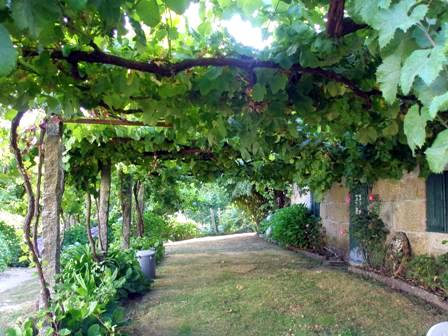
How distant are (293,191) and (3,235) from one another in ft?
28.6

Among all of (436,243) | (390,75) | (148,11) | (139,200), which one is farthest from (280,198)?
(390,75)

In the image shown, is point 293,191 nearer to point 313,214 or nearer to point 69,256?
point 313,214

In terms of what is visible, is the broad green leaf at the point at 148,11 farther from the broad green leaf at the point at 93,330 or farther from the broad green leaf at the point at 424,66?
the broad green leaf at the point at 93,330

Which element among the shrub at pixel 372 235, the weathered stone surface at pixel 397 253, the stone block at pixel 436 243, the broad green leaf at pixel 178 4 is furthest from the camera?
the shrub at pixel 372 235

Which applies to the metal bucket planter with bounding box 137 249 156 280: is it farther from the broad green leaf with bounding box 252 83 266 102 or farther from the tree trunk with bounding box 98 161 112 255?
the broad green leaf with bounding box 252 83 266 102

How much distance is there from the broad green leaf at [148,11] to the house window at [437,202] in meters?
5.11

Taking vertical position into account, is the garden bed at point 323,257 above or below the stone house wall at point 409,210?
below

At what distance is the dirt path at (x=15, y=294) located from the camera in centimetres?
525

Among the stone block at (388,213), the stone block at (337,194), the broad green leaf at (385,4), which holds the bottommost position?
the stone block at (388,213)

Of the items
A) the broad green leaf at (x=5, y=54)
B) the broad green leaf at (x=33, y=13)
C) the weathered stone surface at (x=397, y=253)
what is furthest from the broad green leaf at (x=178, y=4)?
the weathered stone surface at (x=397, y=253)

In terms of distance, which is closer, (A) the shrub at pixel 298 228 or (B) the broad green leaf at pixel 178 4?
(B) the broad green leaf at pixel 178 4

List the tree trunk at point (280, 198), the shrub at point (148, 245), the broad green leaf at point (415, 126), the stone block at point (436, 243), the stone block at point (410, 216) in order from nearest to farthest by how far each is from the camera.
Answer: the broad green leaf at point (415, 126), the stone block at point (436, 243), the stone block at point (410, 216), the shrub at point (148, 245), the tree trunk at point (280, 198)

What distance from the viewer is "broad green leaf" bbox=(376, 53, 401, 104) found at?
2.91 feet

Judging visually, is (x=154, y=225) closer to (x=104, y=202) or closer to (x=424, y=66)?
(x=104, y=202)
